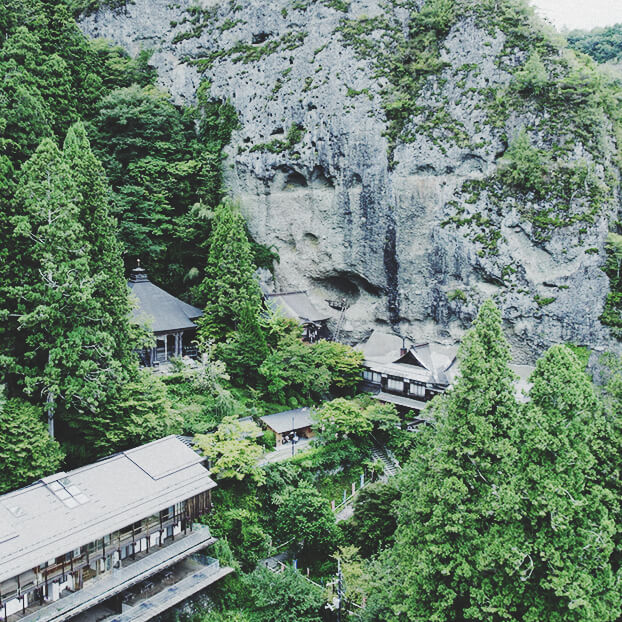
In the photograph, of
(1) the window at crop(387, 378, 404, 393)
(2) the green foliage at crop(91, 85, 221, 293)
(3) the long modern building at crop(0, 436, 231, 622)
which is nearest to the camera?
(3) the long modern building at crop(0, 436, 231, 622)

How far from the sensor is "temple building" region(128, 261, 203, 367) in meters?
31.3

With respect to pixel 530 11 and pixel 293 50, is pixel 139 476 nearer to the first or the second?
pixel 293 50

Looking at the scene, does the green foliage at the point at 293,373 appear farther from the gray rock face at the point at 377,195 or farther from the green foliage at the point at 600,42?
the green foliage at the point at 600,42

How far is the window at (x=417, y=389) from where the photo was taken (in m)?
31.2

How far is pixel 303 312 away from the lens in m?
36.0

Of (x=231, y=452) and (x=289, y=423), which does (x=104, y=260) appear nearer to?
(x=231, y=452)

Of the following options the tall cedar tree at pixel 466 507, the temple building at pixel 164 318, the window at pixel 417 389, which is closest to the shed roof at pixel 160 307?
the temple building at pixel 164 318

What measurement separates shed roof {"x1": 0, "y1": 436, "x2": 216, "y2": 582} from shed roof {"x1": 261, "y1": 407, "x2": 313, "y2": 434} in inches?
271

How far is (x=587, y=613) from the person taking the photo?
46.5ft

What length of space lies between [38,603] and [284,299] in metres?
23.0

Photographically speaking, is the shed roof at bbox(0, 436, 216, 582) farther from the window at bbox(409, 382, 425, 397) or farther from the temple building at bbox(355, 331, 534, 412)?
the window at bbox(409, 382, 425, 397)

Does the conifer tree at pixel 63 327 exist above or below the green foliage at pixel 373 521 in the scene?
above

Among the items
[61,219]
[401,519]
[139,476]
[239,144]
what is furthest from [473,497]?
[239,144]

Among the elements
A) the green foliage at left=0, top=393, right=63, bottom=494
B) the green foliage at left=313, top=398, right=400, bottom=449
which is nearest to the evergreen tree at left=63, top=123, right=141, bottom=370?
the green foliage at left=0, top=393, right=63, bottom=494
